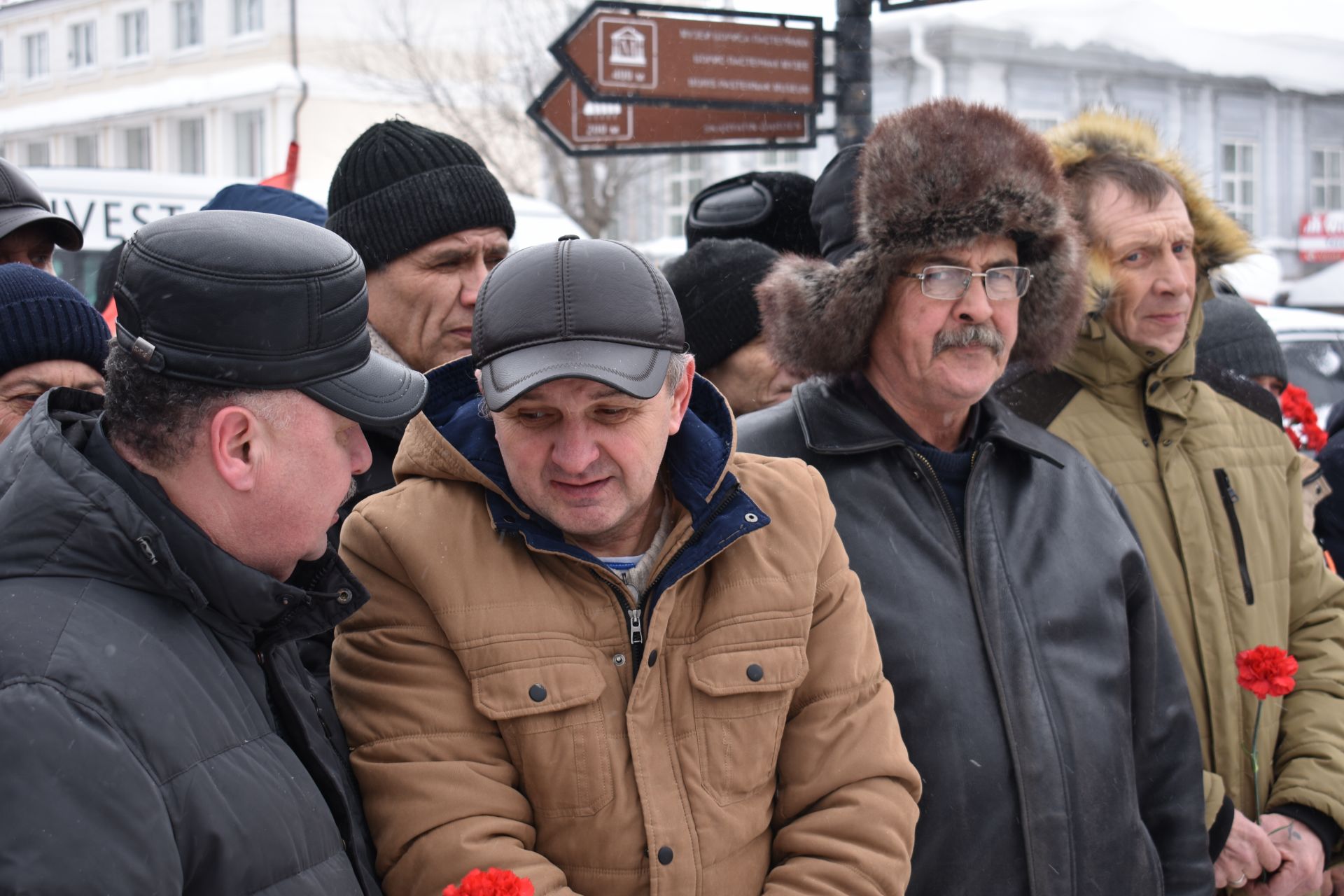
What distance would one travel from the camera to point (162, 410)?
1.65m

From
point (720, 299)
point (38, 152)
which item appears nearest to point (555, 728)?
point (720, 299)

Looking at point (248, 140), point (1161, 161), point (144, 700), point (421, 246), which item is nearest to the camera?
point (144, 700)

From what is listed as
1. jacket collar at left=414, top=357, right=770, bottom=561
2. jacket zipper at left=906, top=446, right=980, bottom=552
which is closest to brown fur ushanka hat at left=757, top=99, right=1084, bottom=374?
jacket zipper at left=906, top=446, right=980, bottom=552

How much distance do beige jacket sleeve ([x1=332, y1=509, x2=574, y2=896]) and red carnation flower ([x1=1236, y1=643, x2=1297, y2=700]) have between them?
1620mm

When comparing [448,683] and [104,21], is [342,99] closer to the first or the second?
[104,21]

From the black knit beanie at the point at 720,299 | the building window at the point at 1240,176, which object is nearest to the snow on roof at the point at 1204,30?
the building window at the point at 1240,176

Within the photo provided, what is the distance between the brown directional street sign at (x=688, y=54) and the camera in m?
4.55

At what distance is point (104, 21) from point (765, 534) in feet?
107

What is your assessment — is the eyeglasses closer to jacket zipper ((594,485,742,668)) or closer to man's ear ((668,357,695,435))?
man's ear ((668,357,695,435))

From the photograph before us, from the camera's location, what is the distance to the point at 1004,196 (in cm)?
271

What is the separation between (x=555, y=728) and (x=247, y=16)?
29.8 metres

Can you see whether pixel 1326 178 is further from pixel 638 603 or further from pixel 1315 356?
pixel 638 603

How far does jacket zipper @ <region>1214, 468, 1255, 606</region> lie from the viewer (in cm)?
301

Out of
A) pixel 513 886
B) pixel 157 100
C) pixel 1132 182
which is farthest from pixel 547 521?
pixel 157 100
